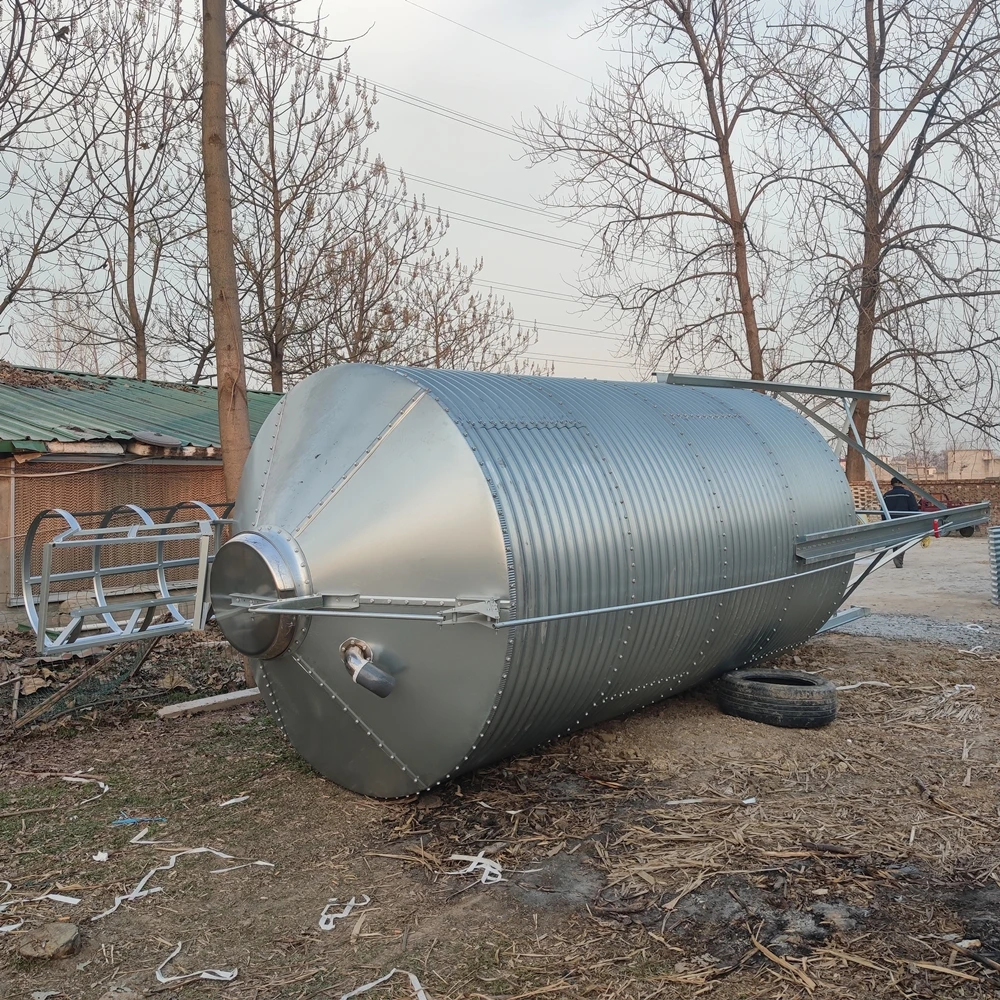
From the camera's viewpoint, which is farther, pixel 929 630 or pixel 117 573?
pixel 929 630

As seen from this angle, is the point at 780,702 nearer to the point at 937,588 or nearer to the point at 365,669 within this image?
the point at 365,669

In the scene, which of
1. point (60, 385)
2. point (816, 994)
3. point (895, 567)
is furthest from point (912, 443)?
point (816, 994)

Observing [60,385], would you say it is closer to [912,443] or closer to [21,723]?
[21,723]

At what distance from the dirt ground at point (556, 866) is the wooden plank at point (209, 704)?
0.69 m

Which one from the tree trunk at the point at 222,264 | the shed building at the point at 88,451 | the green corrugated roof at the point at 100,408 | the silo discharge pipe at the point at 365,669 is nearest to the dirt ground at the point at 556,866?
the silo discharge pipe at the point at 365,669

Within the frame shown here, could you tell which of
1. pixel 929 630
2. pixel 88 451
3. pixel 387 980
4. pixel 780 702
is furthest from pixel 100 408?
pixel 387 980

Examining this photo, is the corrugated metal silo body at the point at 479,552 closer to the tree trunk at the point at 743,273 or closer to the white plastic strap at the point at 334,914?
the white plastic strap at the point at 334,914

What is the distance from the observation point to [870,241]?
21594 mm

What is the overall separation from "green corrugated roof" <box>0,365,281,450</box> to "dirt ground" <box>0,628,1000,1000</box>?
6.60 metres

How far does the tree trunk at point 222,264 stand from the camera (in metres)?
8.74

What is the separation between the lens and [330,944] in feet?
13.7

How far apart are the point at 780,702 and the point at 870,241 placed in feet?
Answer: 57.4

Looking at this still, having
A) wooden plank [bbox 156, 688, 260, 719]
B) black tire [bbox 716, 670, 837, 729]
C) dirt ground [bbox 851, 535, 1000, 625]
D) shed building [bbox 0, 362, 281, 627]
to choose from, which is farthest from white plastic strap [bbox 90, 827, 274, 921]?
dirt ground [bbox 851, 535, 1000, 625]

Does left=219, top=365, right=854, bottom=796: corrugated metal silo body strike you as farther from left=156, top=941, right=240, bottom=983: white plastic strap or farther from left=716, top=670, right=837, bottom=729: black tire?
left=156, top=941, right=240, bottom=983: white plastic strap
